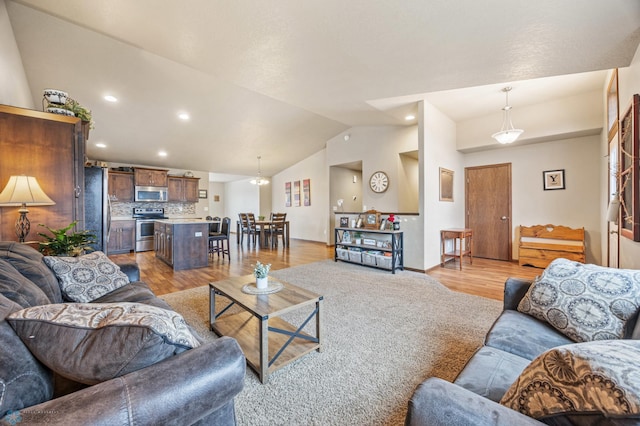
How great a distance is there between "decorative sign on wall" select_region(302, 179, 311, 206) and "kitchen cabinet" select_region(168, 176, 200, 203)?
11.0 feet

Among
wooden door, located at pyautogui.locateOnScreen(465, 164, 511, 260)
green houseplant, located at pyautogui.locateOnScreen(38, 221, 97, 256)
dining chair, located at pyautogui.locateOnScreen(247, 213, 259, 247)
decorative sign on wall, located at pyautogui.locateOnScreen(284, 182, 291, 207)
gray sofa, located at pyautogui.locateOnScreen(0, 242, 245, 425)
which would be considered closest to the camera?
gray sofa, located at pyautogui.locateOnScreen(0, 242, 245, 425)

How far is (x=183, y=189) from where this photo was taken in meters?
7.77

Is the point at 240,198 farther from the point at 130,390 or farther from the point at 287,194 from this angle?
the point at 130,390

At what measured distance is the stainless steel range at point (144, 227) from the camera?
22.0ft

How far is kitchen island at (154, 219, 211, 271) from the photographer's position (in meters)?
4.60

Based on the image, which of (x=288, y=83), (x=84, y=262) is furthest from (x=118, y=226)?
(x=288, y=83)

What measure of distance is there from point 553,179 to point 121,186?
32.0 feet

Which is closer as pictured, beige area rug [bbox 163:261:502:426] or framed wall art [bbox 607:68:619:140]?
beige area rug [bbox 163:261:502:426]

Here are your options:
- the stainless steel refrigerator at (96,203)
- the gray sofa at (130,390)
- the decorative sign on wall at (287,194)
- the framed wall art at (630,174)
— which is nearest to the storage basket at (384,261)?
the framed wall art at (630,174)

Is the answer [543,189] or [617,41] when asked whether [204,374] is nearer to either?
[617,41]

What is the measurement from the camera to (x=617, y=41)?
2.14 metres

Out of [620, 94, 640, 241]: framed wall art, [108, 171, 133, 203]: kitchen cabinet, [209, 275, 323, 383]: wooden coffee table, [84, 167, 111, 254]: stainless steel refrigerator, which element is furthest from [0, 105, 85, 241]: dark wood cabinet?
[620, 94, 640, 241]: framed wall art

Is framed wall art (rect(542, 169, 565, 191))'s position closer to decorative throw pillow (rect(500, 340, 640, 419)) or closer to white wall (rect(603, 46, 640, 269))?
white wall (rect(603, 46, 640, 269))

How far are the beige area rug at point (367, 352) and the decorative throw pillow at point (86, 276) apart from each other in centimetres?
80
